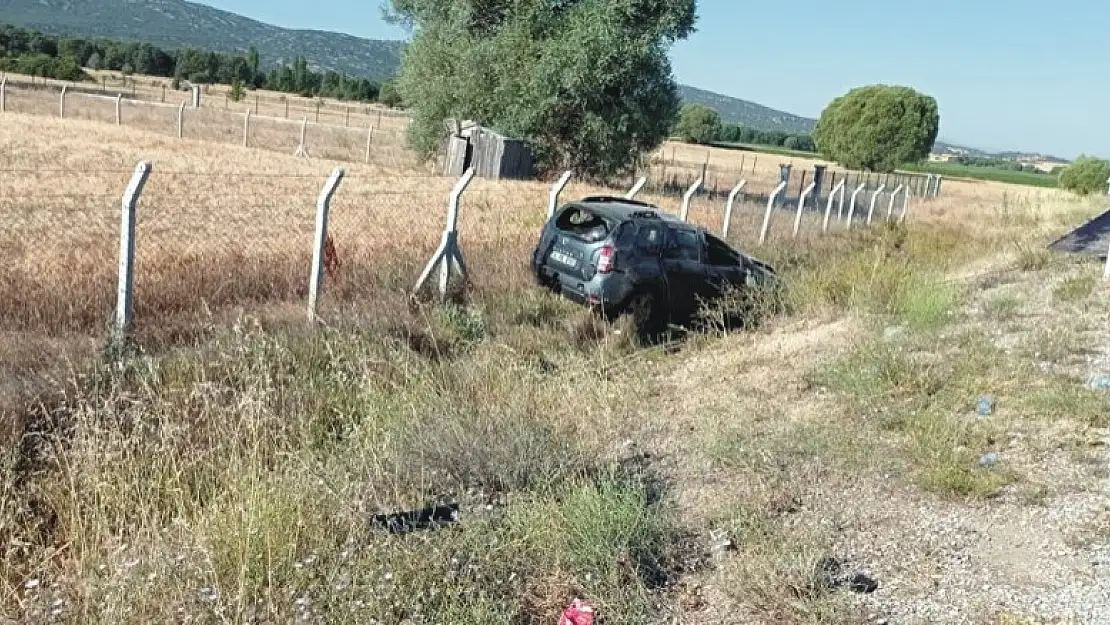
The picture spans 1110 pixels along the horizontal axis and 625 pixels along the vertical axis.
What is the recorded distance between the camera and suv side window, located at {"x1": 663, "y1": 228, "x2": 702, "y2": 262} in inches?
400

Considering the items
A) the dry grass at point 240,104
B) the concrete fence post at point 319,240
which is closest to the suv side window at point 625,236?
the concrete fence post at point 319,240

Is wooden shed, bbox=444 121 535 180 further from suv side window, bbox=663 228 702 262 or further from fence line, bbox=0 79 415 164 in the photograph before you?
suv side window, bbox=663 228 702 262

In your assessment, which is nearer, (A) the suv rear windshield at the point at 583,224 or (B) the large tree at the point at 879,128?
(A) the suv rear windshield at the point at 583,224

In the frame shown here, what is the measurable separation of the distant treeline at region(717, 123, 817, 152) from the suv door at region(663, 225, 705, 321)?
112 m

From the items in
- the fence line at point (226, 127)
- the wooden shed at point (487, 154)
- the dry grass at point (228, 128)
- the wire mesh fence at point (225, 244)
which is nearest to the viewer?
the wire mesh fence at point (225, 244)

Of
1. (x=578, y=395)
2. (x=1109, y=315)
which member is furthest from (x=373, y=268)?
(x=1109, y=315)

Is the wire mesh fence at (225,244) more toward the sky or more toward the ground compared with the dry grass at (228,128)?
more toward the ground

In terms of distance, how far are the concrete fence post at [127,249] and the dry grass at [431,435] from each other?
29 cm

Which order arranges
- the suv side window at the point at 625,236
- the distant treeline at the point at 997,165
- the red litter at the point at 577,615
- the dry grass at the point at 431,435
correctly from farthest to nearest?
the distant treeline at the point at 997,165, the suv side window at the point at 625,236, the dry grass at the point at 431,435, the red litter at the point at 577,615

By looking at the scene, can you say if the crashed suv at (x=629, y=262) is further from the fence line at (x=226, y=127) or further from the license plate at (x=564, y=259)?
the fence line at (x=226, y=127)

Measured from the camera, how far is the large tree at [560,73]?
2683 centimetres

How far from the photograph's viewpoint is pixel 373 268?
31.0 feet

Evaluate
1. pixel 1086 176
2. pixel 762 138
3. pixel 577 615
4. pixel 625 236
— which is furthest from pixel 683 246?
pixel 762 138

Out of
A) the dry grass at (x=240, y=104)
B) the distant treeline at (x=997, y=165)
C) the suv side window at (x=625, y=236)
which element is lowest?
the suv side window at (x=625, y=236)
